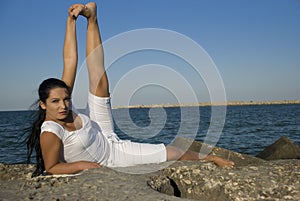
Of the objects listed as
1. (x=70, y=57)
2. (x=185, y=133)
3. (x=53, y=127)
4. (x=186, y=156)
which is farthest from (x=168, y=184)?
(x=185, y=133)

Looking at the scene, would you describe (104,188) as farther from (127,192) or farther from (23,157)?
(23,157)

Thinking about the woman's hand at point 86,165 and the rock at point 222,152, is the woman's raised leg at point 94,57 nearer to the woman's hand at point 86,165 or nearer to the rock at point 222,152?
the woman's hand at point 86,165

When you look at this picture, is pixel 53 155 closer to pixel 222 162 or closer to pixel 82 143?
pixel 82 143

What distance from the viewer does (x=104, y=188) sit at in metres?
3.48

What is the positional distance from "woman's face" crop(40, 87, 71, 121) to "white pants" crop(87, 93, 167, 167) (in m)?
0.59

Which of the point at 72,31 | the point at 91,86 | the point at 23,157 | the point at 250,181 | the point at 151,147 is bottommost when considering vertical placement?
the point at 23,157

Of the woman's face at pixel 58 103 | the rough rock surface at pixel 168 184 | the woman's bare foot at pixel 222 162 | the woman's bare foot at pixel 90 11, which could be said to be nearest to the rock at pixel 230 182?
the rough rock surface at pixel 168 184

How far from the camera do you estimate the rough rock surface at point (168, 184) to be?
3332mm

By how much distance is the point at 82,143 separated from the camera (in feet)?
13.8

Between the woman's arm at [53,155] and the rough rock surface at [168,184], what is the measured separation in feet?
0.42

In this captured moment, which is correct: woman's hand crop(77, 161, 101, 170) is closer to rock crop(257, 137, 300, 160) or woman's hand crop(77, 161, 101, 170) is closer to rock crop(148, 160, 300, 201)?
rock crop(148, 160, 300, 201)

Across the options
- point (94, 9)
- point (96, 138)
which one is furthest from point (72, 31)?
point (96, 138)

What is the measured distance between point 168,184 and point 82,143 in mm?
1223

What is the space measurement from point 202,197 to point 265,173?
3.00ft
